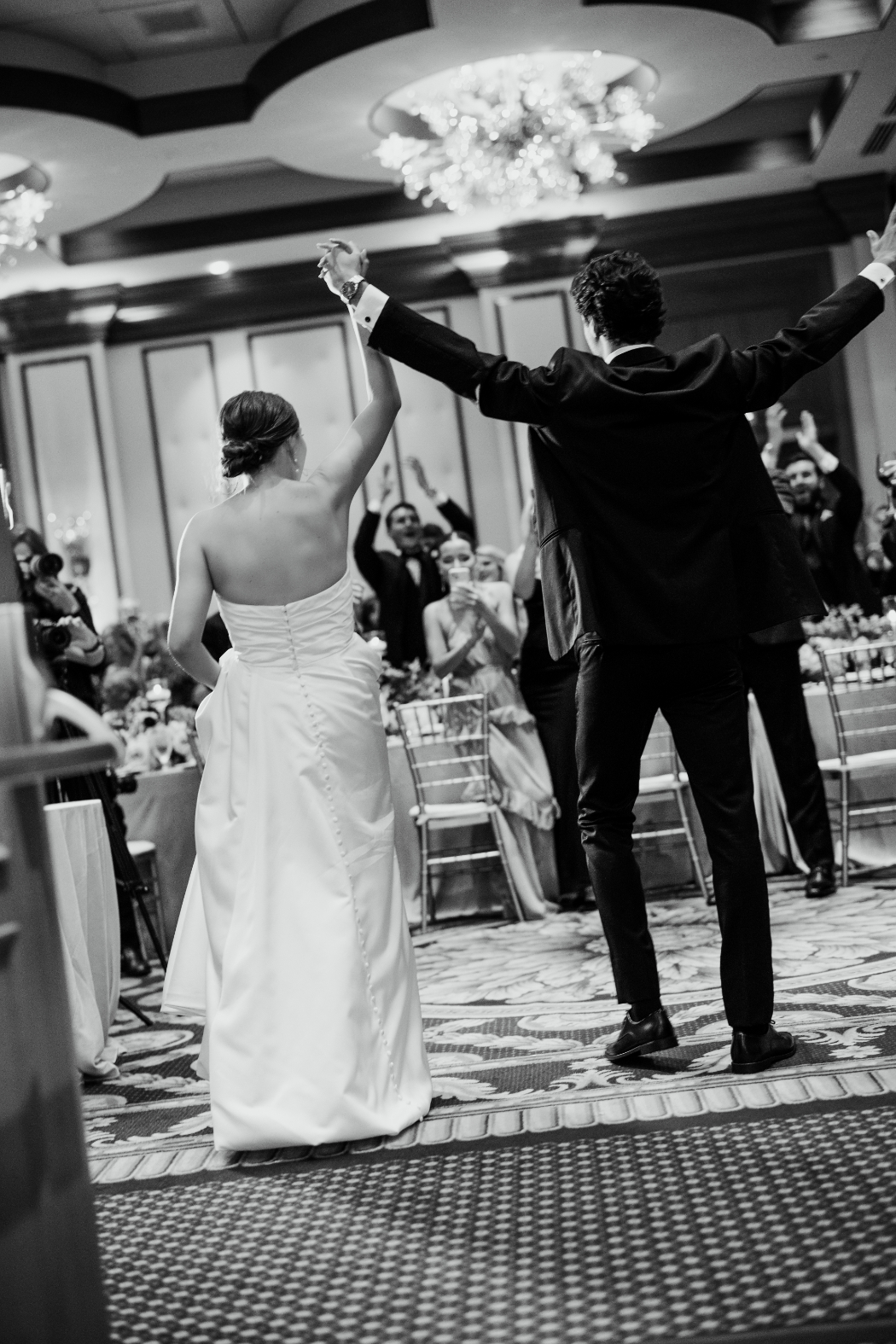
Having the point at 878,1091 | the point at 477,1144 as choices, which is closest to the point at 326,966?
the point at 477,1144

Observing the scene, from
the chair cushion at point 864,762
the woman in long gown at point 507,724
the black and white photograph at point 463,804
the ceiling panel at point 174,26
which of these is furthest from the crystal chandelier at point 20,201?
the chair cushion at point 864,762

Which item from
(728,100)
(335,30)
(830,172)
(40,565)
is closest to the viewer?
(40,565)

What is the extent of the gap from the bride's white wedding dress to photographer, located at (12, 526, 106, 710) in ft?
5.84

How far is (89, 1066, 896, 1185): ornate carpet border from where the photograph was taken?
2.52 meters

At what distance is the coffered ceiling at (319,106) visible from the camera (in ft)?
23.8

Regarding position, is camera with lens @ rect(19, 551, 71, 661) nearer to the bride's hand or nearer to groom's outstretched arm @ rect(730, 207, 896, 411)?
the bride's hand

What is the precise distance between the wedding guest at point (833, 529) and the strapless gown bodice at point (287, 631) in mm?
4232

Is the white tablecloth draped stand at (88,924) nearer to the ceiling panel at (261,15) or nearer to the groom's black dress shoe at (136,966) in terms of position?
the groom's black dress shoe at (136,966)

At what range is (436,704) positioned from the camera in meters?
5.62

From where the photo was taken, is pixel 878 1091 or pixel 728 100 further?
pixel 728 100

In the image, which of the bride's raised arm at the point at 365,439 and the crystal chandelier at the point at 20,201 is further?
the crystal chandelier at the point at 20,201

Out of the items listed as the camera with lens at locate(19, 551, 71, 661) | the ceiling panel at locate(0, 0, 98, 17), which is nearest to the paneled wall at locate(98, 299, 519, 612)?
the ceiling panel at locate(0, 0, 98, 17)

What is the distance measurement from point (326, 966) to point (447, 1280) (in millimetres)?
933

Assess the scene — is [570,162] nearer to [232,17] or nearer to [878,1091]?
[232,17]
